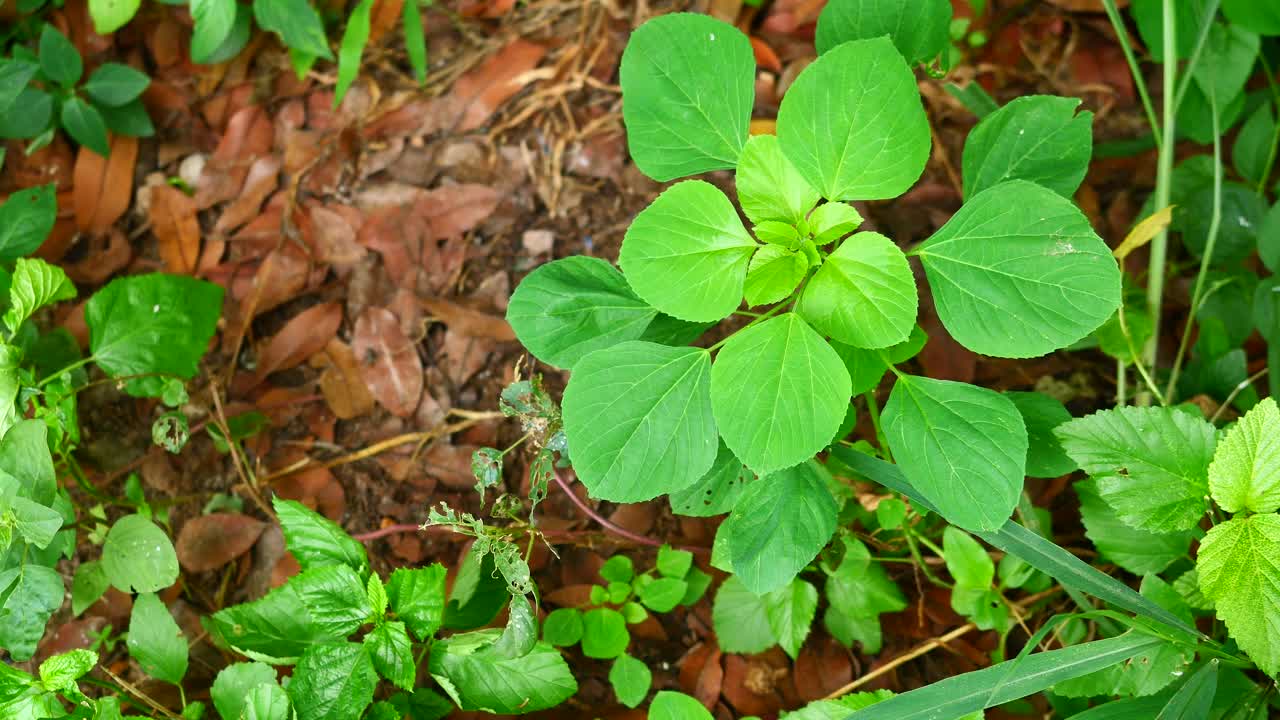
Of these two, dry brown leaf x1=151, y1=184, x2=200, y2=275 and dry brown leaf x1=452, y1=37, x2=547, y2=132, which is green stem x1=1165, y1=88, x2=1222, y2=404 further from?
dry brown leaf x1=151, y1=184, x2=200, y2=275

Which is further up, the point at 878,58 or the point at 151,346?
the point at 878,58

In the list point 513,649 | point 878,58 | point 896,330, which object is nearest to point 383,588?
point 513,649

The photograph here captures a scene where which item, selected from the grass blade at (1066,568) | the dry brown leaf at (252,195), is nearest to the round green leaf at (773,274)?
the grass blade at (1066,568)

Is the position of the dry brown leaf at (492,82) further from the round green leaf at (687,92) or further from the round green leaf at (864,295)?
→ the round green leaf at (864,295)

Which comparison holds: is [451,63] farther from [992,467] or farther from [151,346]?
[992,467]

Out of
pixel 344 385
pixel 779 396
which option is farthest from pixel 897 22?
pixel 344 385

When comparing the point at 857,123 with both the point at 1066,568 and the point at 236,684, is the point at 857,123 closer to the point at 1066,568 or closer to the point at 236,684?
the point at 1066,568
